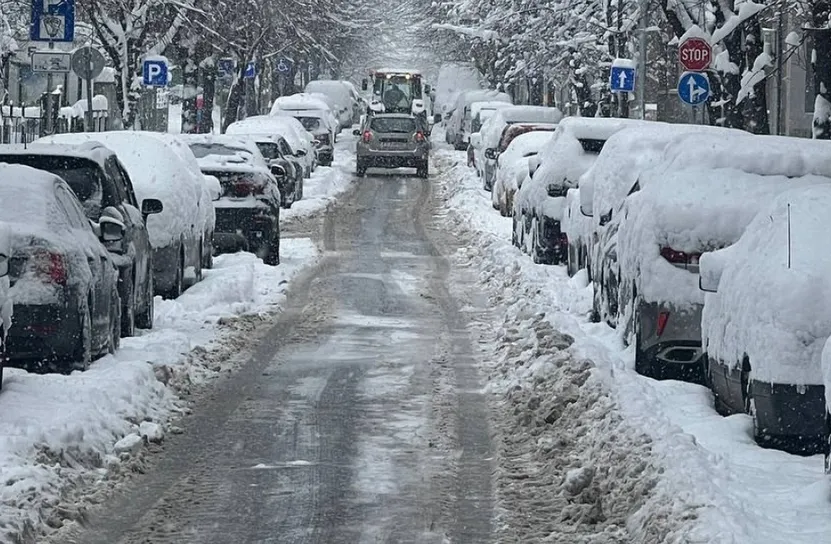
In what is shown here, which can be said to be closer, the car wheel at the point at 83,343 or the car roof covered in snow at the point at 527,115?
the car wheel at the point at 83,343

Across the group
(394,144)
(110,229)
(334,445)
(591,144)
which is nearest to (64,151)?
(110,229)

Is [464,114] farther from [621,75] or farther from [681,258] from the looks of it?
[681,258]

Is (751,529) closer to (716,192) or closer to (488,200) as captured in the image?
(716,192)

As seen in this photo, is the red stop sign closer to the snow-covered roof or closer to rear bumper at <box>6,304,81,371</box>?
the snow-covered roof

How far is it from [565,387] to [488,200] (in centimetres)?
2551

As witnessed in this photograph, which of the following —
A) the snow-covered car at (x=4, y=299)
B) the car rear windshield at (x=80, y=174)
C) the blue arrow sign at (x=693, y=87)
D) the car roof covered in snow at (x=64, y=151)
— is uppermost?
the blue arrow sign at (x=693, y=87)

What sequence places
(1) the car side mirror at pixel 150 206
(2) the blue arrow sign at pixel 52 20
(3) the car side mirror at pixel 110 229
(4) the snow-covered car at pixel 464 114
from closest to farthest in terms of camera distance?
1. (3) the car side mirror at pixel 110 229
2. (1) the car side mirror at pixel 150 206
3. (2) the blue arrow sign at pixel 52 20
4. (4) the snow-covered car at pixel 464 114

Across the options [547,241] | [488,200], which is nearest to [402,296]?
[547,241]

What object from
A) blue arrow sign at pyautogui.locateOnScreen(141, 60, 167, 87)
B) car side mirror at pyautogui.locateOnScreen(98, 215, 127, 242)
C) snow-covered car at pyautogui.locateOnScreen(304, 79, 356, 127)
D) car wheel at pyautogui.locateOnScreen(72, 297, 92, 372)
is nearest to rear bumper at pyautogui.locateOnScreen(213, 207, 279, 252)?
car side mirror at pyautogui.locateOnScreen(98, 215, 127, 242)

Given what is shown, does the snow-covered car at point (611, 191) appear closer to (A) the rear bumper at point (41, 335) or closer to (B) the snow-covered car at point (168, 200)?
(B) the snow-covered car at point (168, 200)

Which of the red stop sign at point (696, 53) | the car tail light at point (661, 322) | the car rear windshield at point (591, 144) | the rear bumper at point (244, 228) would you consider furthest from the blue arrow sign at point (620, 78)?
the car tail light at point (661, 322)

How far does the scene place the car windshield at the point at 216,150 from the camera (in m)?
24.2

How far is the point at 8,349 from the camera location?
39.4 feet

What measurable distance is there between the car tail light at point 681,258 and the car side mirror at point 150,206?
569 centimetres
